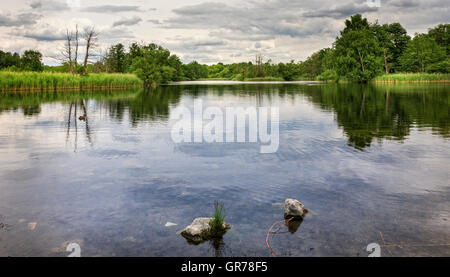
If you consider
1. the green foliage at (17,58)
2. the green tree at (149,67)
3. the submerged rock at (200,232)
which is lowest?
the submerged rock at (200,232)

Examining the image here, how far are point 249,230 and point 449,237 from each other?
388cm

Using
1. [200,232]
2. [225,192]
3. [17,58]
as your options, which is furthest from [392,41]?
[17,58]

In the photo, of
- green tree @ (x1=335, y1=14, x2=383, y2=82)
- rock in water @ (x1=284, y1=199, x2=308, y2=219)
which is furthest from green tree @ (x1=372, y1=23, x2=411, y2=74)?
rock in water @ (x1=284, y1=199, x2=308, y2=219)

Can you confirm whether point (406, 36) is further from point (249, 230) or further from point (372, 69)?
point (249, 230)

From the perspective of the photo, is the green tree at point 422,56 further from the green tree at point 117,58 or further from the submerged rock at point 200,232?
the submerged rock at point 200,232

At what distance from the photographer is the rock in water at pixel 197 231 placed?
22.2ft

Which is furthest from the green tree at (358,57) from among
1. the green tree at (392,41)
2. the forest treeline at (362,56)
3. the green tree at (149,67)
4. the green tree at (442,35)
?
the green tree at (149,67)

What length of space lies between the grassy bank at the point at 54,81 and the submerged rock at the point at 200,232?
5261cm

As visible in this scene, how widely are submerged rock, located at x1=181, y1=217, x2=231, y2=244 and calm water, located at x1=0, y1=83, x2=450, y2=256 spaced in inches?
6.2

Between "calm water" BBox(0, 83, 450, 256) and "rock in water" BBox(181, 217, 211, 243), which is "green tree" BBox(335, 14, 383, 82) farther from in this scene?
"rock in water" BBox(181, 217, 211, 243)

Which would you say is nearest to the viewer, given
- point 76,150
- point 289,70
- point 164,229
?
point 164,229

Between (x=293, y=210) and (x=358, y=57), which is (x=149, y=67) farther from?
(x=293, y=210)
